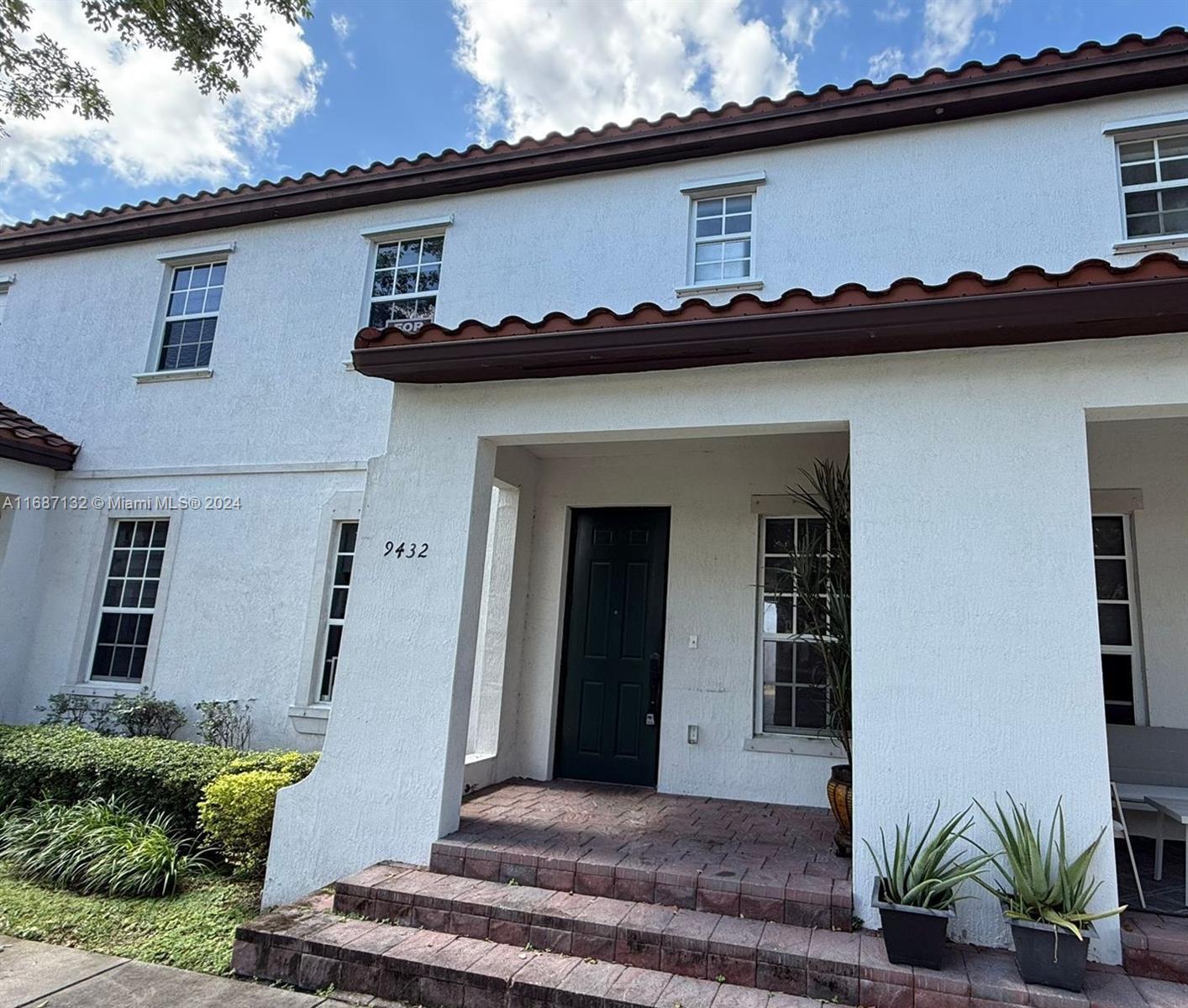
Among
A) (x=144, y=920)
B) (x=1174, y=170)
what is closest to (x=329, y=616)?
(x=144, y=920)

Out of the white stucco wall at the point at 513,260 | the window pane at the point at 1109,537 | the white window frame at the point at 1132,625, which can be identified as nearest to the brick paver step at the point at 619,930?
the white window frame at the point at 1132,625

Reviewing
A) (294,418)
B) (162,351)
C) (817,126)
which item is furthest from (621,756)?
(162,351)

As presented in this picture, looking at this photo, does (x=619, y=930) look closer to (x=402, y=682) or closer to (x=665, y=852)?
(x=665, y=852)

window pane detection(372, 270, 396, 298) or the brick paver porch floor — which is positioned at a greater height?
window pane detection(372, 270, 396, 298)

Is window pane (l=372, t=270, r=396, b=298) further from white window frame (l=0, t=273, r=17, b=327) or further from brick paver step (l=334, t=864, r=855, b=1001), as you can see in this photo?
brick paver step (l=334, t=864, r=855, b=1001)

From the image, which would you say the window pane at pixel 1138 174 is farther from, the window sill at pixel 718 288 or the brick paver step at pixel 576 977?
the brick paver step at pixel 576 977

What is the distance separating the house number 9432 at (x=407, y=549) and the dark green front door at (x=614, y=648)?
2.36m

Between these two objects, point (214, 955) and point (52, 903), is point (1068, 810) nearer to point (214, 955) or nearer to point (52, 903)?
point (214, 955)

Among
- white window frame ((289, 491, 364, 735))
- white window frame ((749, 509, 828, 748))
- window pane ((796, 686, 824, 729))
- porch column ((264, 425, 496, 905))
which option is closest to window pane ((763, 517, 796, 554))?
white window frame ((749, 509, 828, 748))

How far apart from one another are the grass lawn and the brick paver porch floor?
151cm

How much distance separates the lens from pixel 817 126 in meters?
7.44

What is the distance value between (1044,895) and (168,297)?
10.8 m

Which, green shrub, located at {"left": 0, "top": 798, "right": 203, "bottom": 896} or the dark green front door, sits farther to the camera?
the dark green front door

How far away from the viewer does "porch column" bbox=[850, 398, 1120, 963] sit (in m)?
3.88
